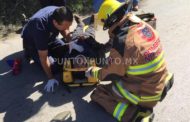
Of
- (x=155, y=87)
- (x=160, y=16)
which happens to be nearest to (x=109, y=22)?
(x=155, y=87)

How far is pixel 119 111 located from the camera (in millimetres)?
4105

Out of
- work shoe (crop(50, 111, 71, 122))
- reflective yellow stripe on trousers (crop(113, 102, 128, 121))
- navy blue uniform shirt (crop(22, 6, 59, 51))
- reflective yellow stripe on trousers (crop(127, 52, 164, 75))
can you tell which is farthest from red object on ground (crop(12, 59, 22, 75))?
reflective yellow stripe on trousers (crop(127, 52, 164, 75))

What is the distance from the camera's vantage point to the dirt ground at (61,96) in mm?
4336

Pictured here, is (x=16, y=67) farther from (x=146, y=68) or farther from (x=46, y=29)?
(x=146, y=68)

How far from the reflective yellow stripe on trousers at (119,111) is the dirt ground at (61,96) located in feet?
0.52

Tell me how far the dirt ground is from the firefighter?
0.97 feet

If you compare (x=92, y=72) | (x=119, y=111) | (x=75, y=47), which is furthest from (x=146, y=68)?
(x=75, y=47)

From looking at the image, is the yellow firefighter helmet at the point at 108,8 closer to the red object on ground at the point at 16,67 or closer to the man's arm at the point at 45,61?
the man's arm at the point at 45,61

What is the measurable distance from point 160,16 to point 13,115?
403 cm

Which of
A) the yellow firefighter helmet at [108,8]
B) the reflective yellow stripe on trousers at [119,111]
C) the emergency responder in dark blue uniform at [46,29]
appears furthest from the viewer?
the emergency responder in dark blue uniform at [46,29]

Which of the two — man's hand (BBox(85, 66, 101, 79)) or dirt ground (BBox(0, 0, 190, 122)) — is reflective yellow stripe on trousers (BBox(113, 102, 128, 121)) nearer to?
dirt ground (BBox(0, 0, 190, 122))

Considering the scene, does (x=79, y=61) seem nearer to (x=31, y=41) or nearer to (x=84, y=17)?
(x=31, y=41)

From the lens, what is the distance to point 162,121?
13.6 ft

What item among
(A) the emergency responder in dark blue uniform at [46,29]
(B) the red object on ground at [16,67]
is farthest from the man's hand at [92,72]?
(B) the red object on ground at [16,67]
